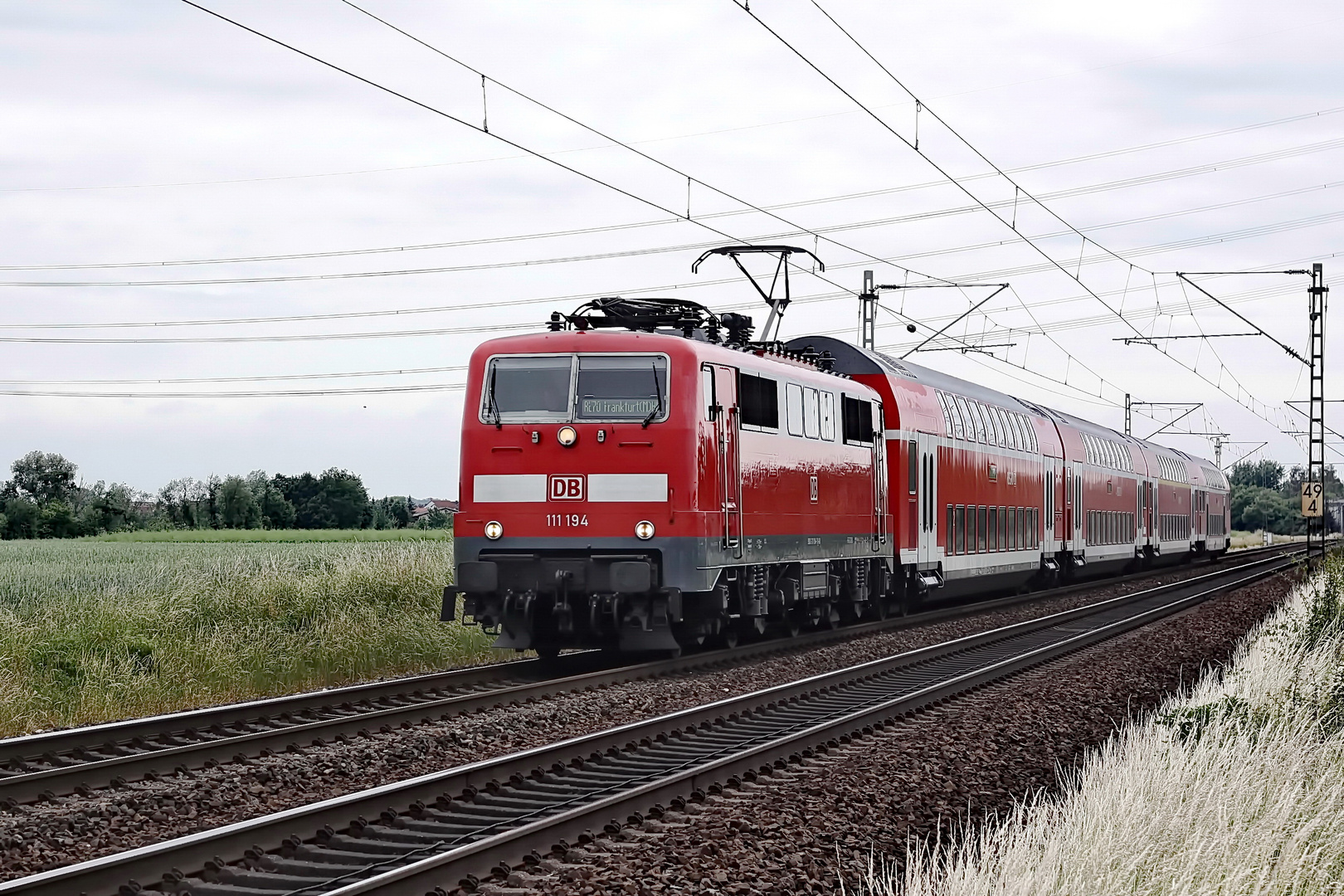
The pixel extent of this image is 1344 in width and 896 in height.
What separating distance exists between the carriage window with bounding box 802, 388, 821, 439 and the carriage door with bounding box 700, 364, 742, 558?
220cm

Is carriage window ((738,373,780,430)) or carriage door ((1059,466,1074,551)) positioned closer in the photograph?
carriage window ((738,373,780,430))

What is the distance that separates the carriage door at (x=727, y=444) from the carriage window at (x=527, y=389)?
155 centimetres

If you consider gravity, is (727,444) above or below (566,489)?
above

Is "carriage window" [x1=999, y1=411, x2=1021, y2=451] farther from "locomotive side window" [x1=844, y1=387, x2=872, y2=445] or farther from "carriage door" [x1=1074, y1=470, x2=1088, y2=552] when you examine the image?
"locomotive side window" [x1=844, y1=387, x2=872, y2=445]

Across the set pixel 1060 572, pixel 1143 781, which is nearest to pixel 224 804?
pixel 1143 781

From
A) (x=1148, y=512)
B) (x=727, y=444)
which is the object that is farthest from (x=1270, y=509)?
(x=727, y=444)

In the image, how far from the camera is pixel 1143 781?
8453 mm

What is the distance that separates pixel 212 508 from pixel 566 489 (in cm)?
6432

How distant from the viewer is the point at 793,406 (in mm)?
18766

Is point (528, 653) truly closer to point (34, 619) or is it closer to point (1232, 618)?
point (34, 619)

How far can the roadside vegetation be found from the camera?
670cm

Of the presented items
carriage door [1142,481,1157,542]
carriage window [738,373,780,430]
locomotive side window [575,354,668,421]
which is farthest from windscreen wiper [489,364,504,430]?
carriage door [1142,481,1157,542]

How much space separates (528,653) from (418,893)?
12.7 meters

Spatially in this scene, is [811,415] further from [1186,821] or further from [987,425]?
[1186,821]
